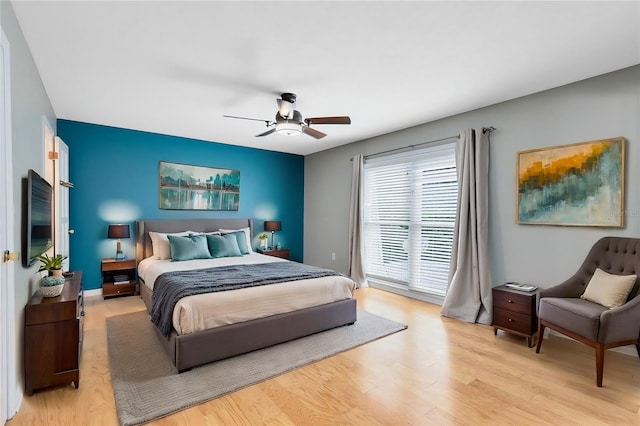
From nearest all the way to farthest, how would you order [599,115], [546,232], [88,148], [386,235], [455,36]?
[455,36]
[599,115]
[546,232]
[88,148]
[386,235]

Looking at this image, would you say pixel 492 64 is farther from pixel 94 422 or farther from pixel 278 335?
pixel 94 422

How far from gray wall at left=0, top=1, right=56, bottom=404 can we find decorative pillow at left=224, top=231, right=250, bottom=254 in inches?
108

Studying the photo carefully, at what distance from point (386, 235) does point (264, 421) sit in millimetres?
3700

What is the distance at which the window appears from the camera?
4.34m

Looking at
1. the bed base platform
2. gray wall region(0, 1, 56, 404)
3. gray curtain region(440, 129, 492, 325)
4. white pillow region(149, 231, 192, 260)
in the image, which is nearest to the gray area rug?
the bed base platform

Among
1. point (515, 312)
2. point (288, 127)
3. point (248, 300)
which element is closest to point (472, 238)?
point (515, 312)

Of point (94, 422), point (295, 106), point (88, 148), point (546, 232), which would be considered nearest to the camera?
point (94, 422)

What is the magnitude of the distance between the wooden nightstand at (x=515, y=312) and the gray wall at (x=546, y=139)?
426 mm

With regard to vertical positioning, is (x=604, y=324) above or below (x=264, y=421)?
above

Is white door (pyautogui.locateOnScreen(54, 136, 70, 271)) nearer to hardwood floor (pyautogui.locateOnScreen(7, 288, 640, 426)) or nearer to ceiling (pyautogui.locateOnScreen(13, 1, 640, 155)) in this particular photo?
ceiling (pyautogui.locateOnScreen(13, 1, 640, 155))


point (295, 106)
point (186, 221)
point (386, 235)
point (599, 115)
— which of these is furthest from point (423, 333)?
point (186, 221)

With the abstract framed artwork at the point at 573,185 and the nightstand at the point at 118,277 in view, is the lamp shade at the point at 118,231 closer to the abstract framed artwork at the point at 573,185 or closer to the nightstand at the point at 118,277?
the nightstand at the point at 118,277

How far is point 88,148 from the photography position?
4.61m

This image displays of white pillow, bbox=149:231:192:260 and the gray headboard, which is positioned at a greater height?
the gray headboard
